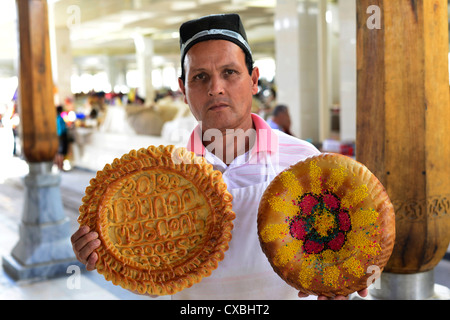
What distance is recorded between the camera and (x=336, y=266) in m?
0.97

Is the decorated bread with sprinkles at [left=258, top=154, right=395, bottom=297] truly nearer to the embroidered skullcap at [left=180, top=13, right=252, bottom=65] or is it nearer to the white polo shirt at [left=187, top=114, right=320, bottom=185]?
the white polo shirt at [left=187, top=114, right=320, bottom=185]

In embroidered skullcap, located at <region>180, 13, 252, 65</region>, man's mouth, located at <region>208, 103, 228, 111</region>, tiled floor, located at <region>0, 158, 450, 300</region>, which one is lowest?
tiled floor, located at <region>0, 158, 450, 300</region>

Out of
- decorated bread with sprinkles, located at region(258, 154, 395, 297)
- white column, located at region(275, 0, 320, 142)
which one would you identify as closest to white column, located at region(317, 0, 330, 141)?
white column, located at region(275, 0, 320, 142)

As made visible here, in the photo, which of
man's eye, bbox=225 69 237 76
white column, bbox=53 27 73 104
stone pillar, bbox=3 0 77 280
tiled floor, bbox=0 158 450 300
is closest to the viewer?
man's eye, bbox=225 69 237 76

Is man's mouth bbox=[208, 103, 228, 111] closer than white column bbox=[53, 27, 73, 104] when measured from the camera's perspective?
Yes

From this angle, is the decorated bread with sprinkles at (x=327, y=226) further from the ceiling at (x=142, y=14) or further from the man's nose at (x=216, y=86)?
the ceiling at (x=142, y=14)

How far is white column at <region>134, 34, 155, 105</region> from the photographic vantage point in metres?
18.3

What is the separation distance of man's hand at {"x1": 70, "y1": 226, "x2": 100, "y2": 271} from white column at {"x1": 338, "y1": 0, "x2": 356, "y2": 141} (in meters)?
7.33

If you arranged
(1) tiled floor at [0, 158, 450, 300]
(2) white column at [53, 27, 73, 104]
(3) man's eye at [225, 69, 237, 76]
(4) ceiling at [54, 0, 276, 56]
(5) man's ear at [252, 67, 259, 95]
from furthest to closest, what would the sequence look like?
(2) white column at [53, 27, 73, 104] → (4) ceiling at [54, 0, 276, 56] → (1) tiled floor at [0, 158, 450, 300] → (5) man's ear at [252, 67, 259, 95] → (3) man's eye at [225, 69, 237, 76]

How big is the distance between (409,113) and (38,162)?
130 inches

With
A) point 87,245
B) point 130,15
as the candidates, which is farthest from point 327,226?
point 130,15

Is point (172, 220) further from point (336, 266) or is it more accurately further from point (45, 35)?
point (45, 35)

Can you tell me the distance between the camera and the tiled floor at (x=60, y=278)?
3.69 m

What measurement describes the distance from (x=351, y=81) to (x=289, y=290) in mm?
7474
